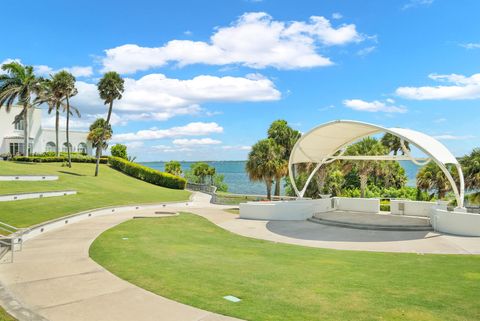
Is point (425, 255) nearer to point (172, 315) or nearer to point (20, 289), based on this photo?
point (172, 315)

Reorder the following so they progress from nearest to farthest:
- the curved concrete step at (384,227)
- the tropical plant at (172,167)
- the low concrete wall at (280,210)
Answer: the curved concrete step at (384,227)
the low concrete wall at (280,210)
the tropical plant at (172,167)

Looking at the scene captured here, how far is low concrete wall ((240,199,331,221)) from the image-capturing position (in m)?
24.7

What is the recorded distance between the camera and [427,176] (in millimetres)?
38750

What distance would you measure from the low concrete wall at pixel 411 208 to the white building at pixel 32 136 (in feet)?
179

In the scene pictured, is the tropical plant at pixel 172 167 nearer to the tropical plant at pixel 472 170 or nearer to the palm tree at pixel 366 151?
the palm tree at pixel 366 151

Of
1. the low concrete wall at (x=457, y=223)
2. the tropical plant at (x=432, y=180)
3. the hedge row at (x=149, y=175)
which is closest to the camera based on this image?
the low concrete wall at (x=457, y=223)

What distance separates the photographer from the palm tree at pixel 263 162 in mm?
39375

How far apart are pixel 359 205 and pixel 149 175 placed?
32.7 m

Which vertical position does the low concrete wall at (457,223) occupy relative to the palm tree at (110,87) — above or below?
below

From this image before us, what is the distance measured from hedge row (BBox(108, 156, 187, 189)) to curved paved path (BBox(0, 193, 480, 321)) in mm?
28522

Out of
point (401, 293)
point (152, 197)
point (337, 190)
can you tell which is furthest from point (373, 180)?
point (401, 293)

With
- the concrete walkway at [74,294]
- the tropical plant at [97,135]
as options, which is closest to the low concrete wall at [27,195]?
the concrete walkway at [74,294]

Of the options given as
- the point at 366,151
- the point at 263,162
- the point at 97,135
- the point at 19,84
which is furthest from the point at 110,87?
the point at 366,151

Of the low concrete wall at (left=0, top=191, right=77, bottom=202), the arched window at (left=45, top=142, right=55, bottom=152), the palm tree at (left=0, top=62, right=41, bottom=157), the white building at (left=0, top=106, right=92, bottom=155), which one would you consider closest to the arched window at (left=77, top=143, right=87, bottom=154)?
the white building at (left=0, top=106, right=92, bottom=155)
